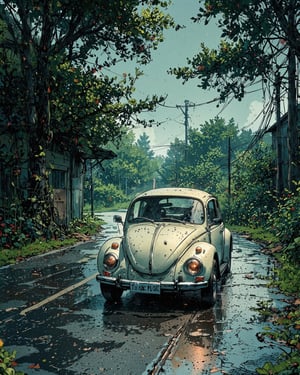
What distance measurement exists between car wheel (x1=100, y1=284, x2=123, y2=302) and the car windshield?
1.39 metres

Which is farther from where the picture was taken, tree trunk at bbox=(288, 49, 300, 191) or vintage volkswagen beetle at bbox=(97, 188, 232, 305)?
tree trunk at bbox=(288, 49, 300, 191)

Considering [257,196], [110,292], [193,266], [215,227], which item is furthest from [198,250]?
[257,196]

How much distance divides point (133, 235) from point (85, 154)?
62.0ft

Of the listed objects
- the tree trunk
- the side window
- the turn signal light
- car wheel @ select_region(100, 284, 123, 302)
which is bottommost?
car wheel @ select_region(100, 284, 123, 302)

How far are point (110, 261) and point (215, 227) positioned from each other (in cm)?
256

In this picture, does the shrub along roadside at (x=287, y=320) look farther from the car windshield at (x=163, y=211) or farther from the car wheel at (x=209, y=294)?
the car windshield at (x=163, y=211)

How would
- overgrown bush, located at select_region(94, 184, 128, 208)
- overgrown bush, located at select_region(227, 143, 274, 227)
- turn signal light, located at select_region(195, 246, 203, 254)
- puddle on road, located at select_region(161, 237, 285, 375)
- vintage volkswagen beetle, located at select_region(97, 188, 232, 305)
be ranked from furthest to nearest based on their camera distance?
overgrown bush, located at select_region(94, 184, 128, 208), overgrown bush, located at select_region(227, 143, 274, 227), turn signal light, located at select_region(195, 246, 203, 254), vintage volkswagen beetle, located at select_region(97, 188, 232, 305), puddle on road, located at select_region(161, 237, 285, 375)

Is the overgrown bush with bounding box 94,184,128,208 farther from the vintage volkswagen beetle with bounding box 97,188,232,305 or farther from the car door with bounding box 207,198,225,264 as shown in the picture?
the vintage volkswagen beetle with bounding box 97,188,232,305

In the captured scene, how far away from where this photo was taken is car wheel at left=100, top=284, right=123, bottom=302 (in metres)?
7.11

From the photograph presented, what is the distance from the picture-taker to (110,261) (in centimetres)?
701

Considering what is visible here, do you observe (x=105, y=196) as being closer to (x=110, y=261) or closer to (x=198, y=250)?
(x=110, y=261)

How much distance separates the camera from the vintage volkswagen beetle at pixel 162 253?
6637mm

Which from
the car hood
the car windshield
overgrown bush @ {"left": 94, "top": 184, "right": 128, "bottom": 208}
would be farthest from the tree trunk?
overgrown bush @ {"left": 94, "top": 184, "right": 128, "bottom": 208}

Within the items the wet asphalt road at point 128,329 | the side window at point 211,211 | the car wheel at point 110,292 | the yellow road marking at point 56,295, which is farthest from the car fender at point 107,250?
the side window at point 211,211
